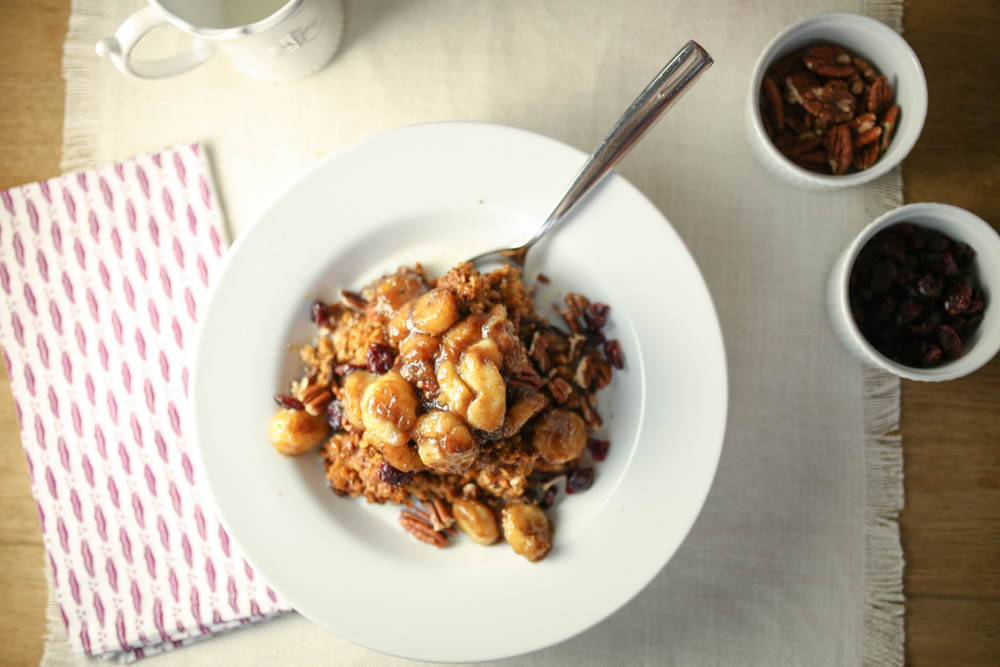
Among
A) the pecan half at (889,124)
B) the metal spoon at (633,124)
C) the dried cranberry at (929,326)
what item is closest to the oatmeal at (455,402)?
the metal spoon at (633,124)

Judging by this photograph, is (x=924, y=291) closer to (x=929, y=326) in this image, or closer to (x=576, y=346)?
(x=929, y=326)

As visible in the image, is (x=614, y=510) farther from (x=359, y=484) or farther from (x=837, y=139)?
(x=837, y=139)

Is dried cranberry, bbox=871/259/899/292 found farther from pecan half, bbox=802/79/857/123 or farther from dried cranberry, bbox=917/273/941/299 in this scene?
pecan half, bbox=802/79/857/123

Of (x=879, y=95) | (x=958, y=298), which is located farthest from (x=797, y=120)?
(x=958, y=298)

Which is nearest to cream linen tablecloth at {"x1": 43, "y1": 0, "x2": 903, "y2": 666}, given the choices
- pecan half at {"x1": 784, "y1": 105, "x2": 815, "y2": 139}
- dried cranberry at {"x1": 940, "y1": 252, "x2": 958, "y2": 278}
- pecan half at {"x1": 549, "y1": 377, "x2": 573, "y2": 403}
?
pecan half at {"x1": 784, "y1": 105, "x2": 815, "y2": 139}

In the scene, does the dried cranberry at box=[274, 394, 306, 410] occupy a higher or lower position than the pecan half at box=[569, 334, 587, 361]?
higher
